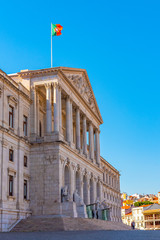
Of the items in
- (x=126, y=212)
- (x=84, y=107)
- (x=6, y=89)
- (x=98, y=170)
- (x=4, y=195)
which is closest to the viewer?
(x=4, y=195)

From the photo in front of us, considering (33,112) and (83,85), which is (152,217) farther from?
(33,112)

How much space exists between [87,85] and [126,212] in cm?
11718

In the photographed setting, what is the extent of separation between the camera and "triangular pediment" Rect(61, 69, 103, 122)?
2127 inches

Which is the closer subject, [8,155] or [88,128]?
[8,155]

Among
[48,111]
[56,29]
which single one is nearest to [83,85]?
[56,29]

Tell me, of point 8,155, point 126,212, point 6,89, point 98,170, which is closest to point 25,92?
point 6,89

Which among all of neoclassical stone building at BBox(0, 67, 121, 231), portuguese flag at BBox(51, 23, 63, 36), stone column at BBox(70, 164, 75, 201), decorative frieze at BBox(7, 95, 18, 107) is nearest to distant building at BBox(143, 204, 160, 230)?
neoclassical stone building at BBox(0, 67, 121, 231)

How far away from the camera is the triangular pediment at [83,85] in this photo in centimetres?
5403

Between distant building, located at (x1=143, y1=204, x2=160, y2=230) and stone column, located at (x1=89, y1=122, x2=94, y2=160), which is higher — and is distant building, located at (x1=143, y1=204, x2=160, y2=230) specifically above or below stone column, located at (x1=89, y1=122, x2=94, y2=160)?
below

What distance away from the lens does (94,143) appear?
69.8 meters

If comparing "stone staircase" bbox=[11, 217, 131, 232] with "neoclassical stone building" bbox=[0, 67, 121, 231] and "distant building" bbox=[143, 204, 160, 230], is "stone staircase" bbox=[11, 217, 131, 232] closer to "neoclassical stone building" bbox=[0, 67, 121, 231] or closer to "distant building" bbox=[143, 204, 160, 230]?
"neoclassical stone building" bbox=[0, 67, 121, 231]

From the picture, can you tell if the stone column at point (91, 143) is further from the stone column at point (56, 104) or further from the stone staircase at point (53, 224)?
the stone staircase at point (53, 224)

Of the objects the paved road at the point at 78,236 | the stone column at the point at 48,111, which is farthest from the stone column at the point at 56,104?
the paved road at the point at 78,236

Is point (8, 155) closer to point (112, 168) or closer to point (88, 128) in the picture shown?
point (88, 128)
